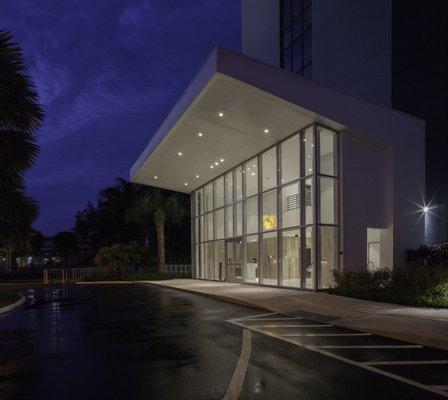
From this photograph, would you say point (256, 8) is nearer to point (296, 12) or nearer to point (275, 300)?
point (296, 12)

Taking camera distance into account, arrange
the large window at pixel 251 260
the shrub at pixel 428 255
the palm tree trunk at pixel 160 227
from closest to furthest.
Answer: the shrub at pixel 428 255, the large window at pixel 251 260, the palm tree trunk at pixel 160 227

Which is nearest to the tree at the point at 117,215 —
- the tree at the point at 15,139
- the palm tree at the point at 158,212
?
the palm tree at the point at 158,212

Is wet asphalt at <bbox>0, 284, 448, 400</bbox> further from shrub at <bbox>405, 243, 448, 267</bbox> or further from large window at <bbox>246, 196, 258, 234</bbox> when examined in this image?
large window at <bbox>246, 196, 258, 234</bbox>

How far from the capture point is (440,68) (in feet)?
83.2

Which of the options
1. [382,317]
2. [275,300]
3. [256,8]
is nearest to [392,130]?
[275,300]

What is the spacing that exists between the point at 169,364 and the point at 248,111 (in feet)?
44.1

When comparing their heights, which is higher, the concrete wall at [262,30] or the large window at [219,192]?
the concrete wall at [262,30]

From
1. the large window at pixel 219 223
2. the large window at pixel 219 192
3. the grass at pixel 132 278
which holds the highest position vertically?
the large window at pixel 219 192

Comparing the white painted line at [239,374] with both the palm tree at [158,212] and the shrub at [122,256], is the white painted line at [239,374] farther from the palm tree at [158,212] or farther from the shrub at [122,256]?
the palm tree at [158,212]

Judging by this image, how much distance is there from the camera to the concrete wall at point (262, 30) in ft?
115

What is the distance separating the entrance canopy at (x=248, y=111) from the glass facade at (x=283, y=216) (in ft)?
3.21

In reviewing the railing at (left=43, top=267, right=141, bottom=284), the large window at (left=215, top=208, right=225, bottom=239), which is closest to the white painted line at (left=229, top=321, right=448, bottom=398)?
the large window at (left=215, top=208, right=225, bottom=239)

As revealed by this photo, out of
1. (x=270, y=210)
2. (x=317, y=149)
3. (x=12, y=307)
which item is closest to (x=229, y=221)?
(x=270, y=210)

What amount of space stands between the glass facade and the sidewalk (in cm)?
222
